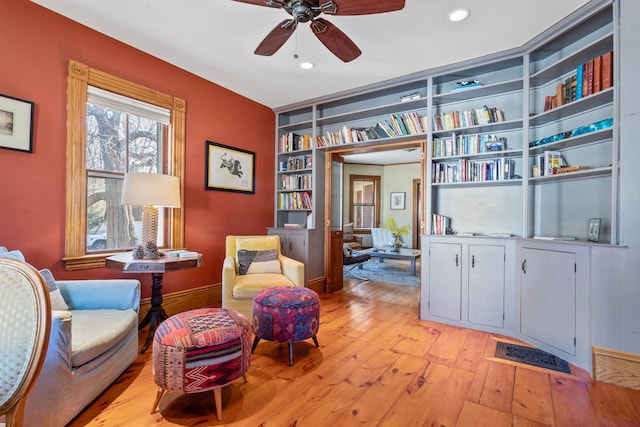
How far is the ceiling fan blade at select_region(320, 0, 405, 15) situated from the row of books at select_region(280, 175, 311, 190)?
2631 millimetres

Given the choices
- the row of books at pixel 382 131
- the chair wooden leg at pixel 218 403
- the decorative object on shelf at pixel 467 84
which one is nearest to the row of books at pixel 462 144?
the row of books at pixel 382 131

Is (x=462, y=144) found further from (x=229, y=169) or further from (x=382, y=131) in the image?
(x=229, y=169)

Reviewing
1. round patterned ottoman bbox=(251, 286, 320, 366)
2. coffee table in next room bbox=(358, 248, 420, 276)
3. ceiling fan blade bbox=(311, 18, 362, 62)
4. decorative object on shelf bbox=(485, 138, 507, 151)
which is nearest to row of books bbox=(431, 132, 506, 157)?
decorative object on shelf bbox=(485, 138, 507, 151)

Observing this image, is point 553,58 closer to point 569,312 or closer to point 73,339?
point 569,312

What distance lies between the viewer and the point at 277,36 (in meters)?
2.11

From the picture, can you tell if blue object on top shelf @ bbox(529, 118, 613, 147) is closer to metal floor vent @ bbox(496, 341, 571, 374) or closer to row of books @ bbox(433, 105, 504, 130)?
row of books @ bbox(433, 105, 504, 130)

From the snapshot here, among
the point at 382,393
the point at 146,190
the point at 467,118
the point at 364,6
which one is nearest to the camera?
the point at 364,6

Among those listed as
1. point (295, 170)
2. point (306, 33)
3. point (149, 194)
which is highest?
point (306, 33)

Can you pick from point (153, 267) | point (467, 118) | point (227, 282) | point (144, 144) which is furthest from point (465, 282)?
point (144, 144)

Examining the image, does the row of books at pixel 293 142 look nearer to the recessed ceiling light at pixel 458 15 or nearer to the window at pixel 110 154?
the window at pixel 110 154

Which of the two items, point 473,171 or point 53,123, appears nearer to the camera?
point 53,123

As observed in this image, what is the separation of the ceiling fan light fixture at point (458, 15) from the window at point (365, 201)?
6038mm

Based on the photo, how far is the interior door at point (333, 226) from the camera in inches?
170

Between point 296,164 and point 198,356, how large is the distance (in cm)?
326
